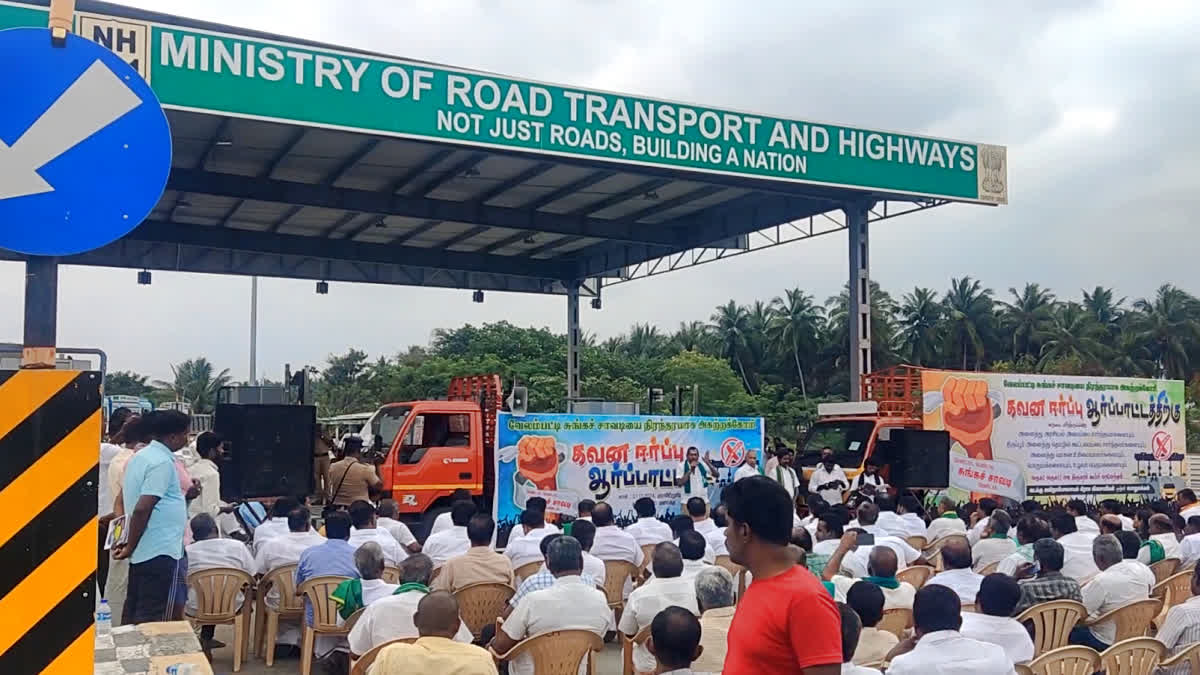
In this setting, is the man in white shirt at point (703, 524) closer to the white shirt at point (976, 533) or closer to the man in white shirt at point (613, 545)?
the man in white shirt at point (613, 545)

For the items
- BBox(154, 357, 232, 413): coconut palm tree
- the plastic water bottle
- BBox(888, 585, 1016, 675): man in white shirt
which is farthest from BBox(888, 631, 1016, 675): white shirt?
BBox(154, 357, 232, 413): coconut palm tree

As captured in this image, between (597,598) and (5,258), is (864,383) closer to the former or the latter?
(597,598)

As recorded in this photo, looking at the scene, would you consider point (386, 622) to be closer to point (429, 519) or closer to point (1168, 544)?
point (1168, 544)

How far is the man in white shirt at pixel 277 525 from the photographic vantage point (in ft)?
25.8

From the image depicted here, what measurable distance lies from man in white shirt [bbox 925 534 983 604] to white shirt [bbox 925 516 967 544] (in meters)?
3.42

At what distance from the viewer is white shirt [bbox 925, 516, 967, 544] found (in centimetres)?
955

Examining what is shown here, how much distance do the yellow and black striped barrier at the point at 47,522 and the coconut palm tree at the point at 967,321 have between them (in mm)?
50981

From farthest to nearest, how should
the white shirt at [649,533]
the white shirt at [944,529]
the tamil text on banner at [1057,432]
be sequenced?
the tamil text on banner at [1057,432]
the white shirt at [944,529]
the white shirt at [649,533]

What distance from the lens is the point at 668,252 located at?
21438 mm

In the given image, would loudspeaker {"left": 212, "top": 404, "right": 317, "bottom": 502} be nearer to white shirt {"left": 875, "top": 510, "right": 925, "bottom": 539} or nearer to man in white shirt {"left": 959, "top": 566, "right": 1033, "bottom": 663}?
white shirt {"left": 875, "top": 510, "right": 925, "bottom": 539}

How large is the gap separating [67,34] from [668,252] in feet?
62.0

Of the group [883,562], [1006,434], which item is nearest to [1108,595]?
[883,562]

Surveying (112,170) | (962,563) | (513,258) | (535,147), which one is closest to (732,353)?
(513,258)

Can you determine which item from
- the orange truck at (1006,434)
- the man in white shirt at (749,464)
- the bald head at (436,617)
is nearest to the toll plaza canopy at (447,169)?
the orange truck at (1006,434)
